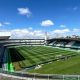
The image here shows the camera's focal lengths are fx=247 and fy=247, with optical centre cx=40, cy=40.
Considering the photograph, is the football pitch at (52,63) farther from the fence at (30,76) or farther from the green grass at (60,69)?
the fence at (30,76)

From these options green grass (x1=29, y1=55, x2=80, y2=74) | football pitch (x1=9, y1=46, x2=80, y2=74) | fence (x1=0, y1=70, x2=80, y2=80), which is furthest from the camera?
football pitch (x1=9, y1=46, x2=80, y2=74)

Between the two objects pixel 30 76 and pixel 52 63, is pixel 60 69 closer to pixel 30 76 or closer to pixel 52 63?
pixel 52 63

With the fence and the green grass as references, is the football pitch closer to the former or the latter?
the green grass

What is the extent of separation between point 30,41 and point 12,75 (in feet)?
447

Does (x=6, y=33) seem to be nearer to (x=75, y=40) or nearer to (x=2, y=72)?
(x=2, y=72)

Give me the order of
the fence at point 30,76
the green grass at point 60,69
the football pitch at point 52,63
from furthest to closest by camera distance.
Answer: the football pitch at point 52,63 → the green grass at point 60,69 → the fence at point 30,76

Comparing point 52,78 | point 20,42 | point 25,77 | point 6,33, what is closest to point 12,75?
point 25,77

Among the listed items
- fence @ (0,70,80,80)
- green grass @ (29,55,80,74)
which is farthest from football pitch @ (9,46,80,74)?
fence @ (0,70,80,80)

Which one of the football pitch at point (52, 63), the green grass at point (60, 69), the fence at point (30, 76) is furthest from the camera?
the football pitch at point (52, 63)

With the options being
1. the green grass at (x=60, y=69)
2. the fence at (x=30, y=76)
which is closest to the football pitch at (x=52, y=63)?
the green grass at (x=60, y=69)

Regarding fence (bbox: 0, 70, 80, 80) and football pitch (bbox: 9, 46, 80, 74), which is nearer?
fence (bbox: 0, 70, 80, 80)

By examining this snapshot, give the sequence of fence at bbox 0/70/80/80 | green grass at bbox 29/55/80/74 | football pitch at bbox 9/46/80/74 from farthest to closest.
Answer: football pitch at bbox 9/46/80/74 < green grass at bbox 29/55/80/74 < fence at bbox 0/70/80/80

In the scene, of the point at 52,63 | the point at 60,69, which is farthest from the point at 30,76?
the point at 52,63

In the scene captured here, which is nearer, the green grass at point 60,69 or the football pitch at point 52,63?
the green grass at point 60,69
